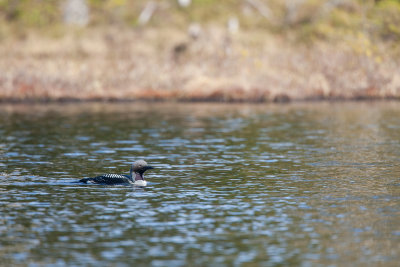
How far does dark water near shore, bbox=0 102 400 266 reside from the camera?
14.7 meters

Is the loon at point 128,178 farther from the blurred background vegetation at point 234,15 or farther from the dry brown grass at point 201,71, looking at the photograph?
the blurred background vegetation at point 234,15

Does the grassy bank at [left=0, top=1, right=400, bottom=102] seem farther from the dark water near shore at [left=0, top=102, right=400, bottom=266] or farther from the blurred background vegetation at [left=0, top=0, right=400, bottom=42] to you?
the dark water near shore at [left=0, top=102, right=400, bottom=266]

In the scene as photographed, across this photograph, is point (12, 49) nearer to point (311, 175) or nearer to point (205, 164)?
point (205, 164)

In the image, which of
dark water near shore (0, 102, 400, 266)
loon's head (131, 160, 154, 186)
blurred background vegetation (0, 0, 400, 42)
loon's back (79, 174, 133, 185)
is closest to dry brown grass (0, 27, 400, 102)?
blurred background vegetation (0, 0, 400, 42)

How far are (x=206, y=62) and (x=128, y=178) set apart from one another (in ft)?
123

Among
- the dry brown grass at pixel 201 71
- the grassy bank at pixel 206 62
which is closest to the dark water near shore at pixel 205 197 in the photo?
the dry brown grass at pixel 201 71

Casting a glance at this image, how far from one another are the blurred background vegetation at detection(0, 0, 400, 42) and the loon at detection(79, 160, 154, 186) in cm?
4275

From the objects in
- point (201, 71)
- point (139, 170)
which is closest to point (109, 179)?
point (139, 170)

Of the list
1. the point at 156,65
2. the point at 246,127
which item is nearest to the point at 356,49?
the point at 156,65

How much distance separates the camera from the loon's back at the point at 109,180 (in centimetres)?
2164

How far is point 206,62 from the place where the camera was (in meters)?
58.6

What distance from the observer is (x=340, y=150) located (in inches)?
1182

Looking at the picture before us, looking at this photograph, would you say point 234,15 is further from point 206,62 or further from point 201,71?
point 201,71

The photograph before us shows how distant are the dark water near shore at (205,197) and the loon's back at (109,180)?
0.66 feet
